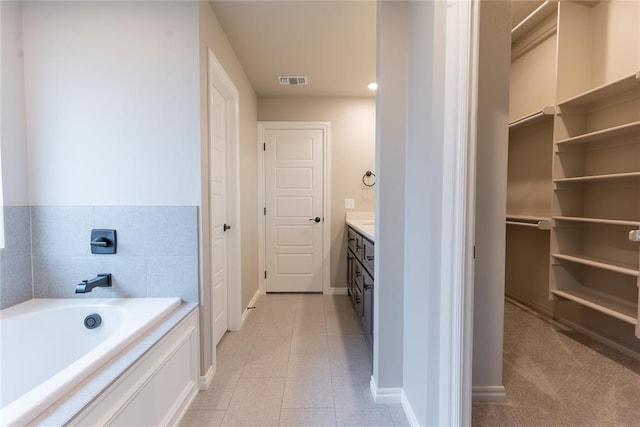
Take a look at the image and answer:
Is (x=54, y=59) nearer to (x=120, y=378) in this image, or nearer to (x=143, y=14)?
(x=143, y=14)

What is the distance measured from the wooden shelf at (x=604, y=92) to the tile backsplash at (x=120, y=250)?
2888 millimetres

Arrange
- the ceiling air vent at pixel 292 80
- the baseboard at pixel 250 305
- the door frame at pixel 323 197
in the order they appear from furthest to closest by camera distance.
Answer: the door frame at pixel 323 197
the ceiling air vent at pixel 292 80
the baseboard at pixel 250 305

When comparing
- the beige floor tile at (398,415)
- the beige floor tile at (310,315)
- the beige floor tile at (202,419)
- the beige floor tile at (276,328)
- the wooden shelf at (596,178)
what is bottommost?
the beige floor tile at (310,315)

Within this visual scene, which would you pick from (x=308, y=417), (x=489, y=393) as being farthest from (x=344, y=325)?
(x=489, y=393)

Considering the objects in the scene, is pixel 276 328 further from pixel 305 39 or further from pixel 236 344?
pixel 305 39

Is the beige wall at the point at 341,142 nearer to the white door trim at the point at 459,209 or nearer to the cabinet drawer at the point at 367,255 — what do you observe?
the cabinet drawer at the point at 367,255

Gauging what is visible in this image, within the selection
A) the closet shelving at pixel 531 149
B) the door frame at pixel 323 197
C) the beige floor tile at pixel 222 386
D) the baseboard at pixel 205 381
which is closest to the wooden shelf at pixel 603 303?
the closet shelving at pixel 531 149

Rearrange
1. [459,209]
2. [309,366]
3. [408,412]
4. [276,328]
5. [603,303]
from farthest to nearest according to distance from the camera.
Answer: [276,328] → [603,303] → [309,366] → [408,412] → [459,209]

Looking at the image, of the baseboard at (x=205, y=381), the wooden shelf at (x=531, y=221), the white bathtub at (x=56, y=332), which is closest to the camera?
the white bathtub at (x=56, y=332)

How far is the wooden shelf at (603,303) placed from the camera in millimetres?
1861

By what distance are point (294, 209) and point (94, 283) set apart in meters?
2.24

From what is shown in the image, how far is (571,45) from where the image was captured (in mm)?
2285

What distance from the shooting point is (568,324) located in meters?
2.50

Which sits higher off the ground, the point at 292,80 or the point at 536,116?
the point at 292,80
